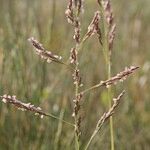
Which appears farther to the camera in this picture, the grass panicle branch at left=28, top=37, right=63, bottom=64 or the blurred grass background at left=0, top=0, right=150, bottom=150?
the blurred grass background at left=0, top=0, right=150, bottom=150

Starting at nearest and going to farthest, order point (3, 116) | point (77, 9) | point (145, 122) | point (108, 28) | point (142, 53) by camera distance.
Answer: point (77, 9) → point (108, 28) → point (3, 116) → point (145, 122) → point (142, 53)

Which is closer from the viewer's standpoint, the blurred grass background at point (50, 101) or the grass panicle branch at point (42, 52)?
the grass panicle branch at point (42, 52)

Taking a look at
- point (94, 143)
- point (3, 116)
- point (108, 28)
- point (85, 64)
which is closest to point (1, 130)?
point (3, 116)

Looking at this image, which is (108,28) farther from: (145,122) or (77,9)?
(145,122)

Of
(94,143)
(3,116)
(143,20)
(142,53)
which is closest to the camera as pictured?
(94,143)

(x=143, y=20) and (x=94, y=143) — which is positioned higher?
(x=143, y=20)

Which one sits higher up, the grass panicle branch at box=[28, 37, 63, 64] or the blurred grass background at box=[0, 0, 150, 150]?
the blurred grass background at box=[0, 0, 150, 150]

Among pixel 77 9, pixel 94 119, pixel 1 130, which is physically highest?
Result: pixel 94 119

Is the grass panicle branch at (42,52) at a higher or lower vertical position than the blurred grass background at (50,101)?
lower

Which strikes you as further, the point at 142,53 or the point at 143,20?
the point at 143,20

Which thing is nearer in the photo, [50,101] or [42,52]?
[42,52]

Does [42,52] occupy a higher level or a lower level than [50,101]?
lower
